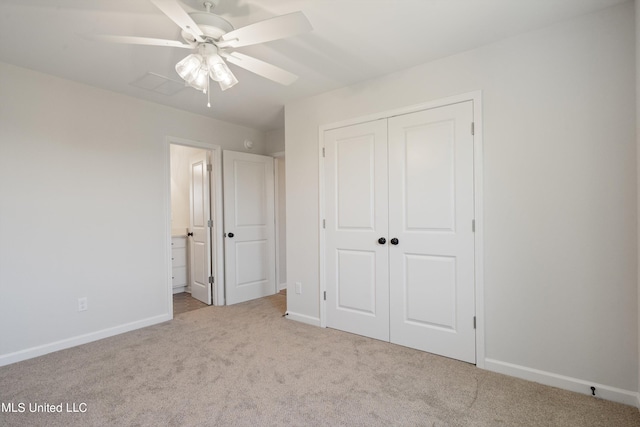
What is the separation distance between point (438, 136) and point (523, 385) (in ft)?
6.11

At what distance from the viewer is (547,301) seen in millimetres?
2076

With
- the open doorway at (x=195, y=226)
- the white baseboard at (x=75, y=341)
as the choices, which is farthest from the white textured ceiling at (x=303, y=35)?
the white baseboard at (x=75, y=341)

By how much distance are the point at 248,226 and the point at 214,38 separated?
2.82m

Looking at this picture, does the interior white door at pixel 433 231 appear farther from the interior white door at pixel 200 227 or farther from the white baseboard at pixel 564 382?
the interior white door at pixel 200 227

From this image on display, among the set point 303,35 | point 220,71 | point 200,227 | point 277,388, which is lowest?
point 277,388

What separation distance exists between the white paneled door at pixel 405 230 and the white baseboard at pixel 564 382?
201mm

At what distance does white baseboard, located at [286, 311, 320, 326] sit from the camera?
3217mm

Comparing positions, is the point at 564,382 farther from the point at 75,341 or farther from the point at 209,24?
the point at 75,341

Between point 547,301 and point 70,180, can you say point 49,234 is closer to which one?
point 70,180

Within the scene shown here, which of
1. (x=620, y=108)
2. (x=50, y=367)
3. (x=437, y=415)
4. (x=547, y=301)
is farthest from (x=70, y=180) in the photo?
(x=620, y=108)

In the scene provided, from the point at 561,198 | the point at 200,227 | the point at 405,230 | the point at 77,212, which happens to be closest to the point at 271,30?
the point at 405,230

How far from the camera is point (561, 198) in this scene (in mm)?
2021

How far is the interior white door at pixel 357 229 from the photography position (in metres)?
2.79

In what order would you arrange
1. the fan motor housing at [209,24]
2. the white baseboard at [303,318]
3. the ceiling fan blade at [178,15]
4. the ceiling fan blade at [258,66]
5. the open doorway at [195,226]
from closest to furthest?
the ceiling fan blade at [178,15] → the fan motor housing at [209,24] → the ceiling fan blade at [258,66] → the white baseboard at [303,318] → the open doorway at [195,226]
